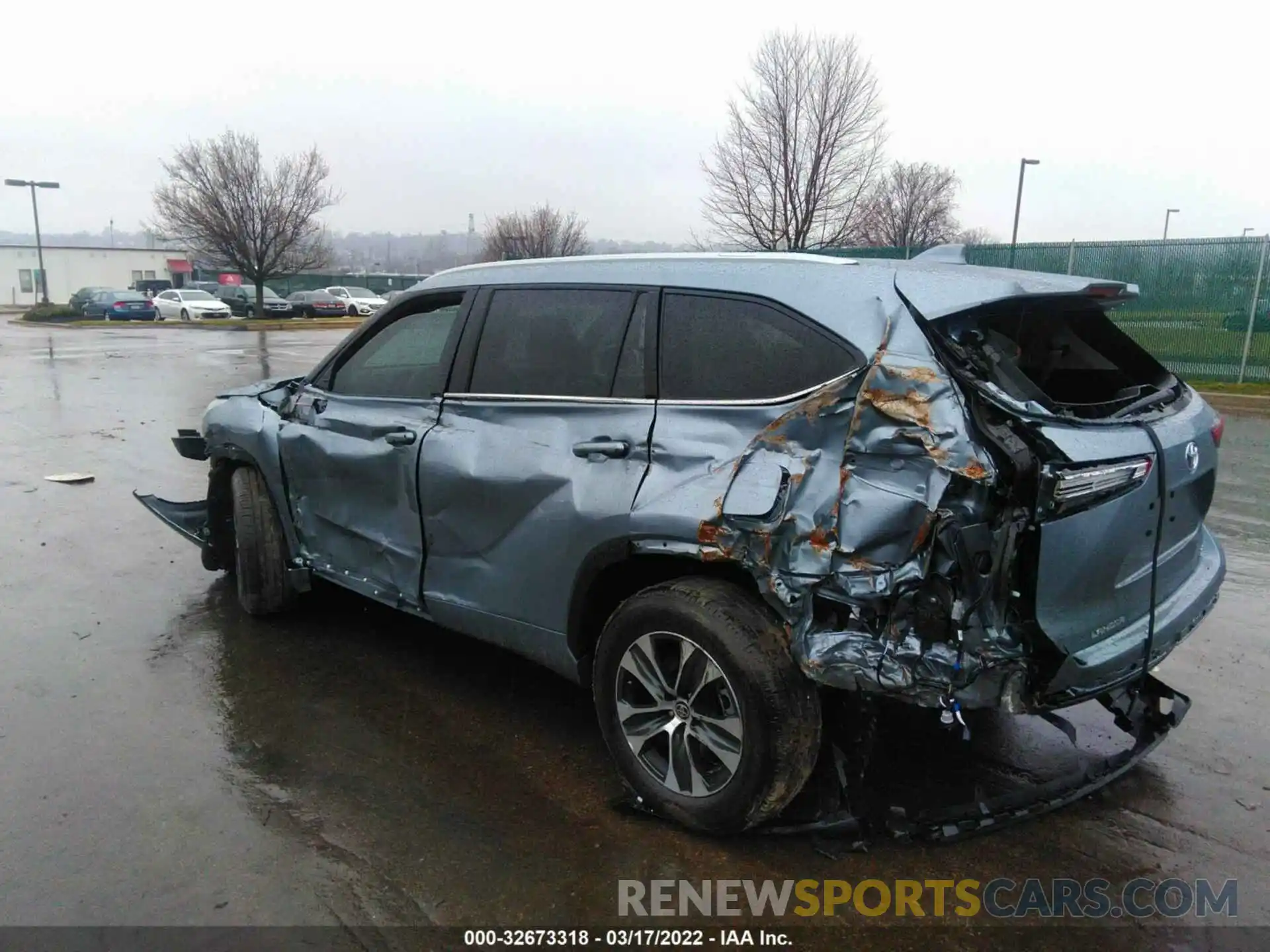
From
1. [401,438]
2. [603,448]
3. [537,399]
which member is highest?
[537,399]

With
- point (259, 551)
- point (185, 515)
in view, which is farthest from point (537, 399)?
point (185, 515)

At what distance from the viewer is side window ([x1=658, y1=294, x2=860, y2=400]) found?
2998 millimetres

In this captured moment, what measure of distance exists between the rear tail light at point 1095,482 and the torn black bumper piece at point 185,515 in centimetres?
466

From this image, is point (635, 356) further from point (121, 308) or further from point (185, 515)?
point (121, 308)

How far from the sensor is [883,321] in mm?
2910

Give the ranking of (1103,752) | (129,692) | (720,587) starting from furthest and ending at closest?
(129,692), (1103,752), (720,587)

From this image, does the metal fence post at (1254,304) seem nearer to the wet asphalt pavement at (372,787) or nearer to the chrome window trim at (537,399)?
the wet asphalt pavement at (372,787)

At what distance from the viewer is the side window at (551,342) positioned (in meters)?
3.54

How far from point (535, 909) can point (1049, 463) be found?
1.94m

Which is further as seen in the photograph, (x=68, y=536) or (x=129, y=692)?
(x=68, y=536)

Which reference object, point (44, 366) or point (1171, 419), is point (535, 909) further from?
point (44, 366)

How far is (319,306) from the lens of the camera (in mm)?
Answer: 42281

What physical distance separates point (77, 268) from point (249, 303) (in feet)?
110

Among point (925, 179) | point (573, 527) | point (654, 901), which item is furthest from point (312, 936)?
point (925, 179)
